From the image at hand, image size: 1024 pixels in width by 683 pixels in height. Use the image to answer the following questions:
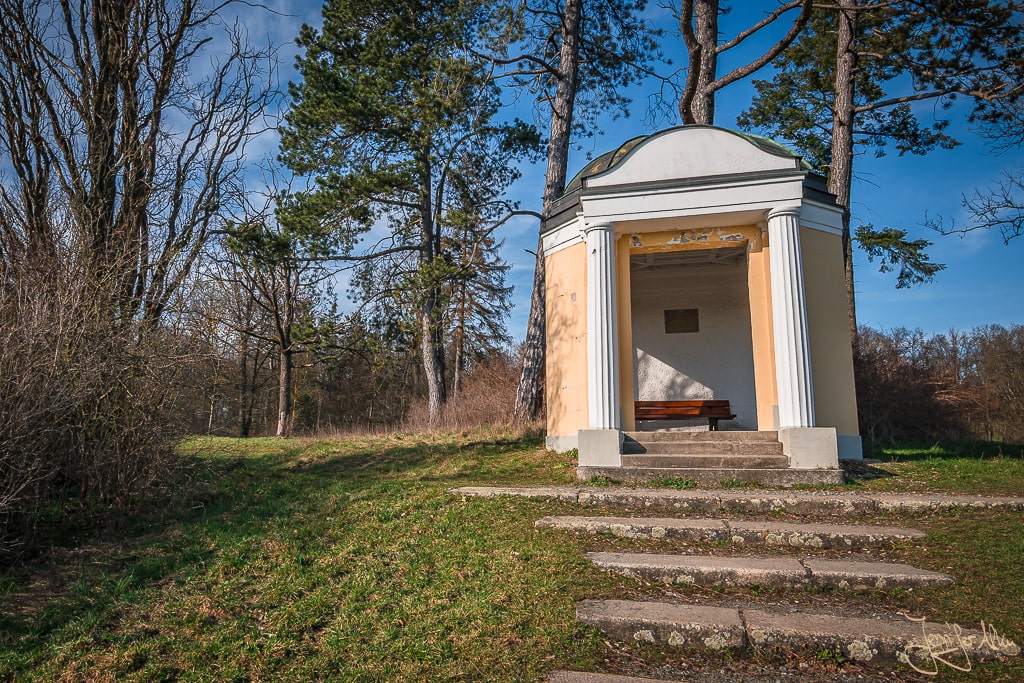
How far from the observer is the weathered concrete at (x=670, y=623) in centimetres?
373

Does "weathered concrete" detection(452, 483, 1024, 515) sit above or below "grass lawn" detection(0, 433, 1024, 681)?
above

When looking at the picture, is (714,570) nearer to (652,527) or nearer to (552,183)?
(652,527)

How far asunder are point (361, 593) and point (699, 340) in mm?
8972

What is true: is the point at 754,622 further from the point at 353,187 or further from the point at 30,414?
the point at 353,187

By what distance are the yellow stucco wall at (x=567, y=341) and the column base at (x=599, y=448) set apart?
1.32 m

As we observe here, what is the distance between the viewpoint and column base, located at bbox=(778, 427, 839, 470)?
7527 millimetres

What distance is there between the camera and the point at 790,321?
321 inches

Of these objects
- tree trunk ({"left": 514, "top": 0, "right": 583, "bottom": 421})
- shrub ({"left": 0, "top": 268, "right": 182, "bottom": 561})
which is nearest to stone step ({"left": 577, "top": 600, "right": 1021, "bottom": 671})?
shrub ({"left": 0, "top": 268, "right": 182, "bottom": 561})

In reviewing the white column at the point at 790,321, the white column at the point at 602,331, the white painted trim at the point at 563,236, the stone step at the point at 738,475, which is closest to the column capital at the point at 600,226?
the white column at the point at 602,331

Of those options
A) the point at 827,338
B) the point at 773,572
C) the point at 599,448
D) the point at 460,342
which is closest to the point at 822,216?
the point at 827,338

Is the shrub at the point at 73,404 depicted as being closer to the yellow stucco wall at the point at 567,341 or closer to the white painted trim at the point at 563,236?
the yellow stucco wall at the point at 567,341

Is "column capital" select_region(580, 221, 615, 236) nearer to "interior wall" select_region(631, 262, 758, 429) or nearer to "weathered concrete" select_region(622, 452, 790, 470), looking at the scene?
"weathered concrete" select_region(622, 452, 790, 470)

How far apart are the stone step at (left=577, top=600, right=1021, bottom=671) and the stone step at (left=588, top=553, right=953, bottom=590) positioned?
1.43 ft

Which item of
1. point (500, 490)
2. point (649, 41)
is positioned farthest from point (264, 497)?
point (649, 41)
